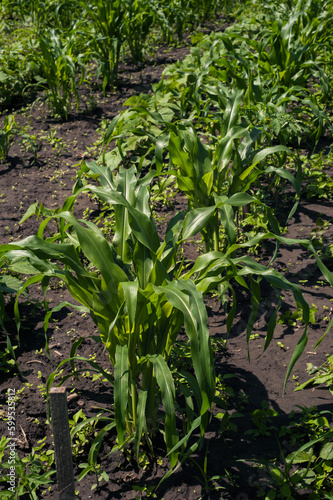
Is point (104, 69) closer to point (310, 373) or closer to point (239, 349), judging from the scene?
point (239, 349)

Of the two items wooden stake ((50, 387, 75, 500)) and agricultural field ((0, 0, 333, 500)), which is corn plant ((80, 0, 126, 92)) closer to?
agricultural field ((0, 0, 333, 500))

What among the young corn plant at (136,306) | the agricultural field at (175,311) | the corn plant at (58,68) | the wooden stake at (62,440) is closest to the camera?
the wooden stake at (62,440)

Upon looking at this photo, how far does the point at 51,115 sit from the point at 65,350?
2.50 metres

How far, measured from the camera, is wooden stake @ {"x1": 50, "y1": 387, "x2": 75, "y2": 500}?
1.25m

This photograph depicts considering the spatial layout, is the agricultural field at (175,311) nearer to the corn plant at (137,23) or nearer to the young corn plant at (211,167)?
the young corn plant at (211,167)

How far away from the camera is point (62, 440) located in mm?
1299

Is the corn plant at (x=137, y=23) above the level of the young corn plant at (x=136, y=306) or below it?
above

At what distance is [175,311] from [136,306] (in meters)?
0.15

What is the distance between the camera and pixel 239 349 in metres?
2.21

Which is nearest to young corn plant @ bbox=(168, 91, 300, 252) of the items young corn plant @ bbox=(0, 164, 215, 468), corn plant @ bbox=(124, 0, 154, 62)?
young corn plant @ bbox=(0, 164, 215, 468)

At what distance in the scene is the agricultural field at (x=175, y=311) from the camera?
1.58 meters

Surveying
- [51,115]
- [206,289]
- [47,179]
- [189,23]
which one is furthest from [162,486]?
[189,23]

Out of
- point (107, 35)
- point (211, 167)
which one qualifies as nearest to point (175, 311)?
point (211, 167)

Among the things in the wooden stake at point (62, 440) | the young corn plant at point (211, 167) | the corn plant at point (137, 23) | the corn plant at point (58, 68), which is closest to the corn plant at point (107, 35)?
the corn plant at point (137, 23)
